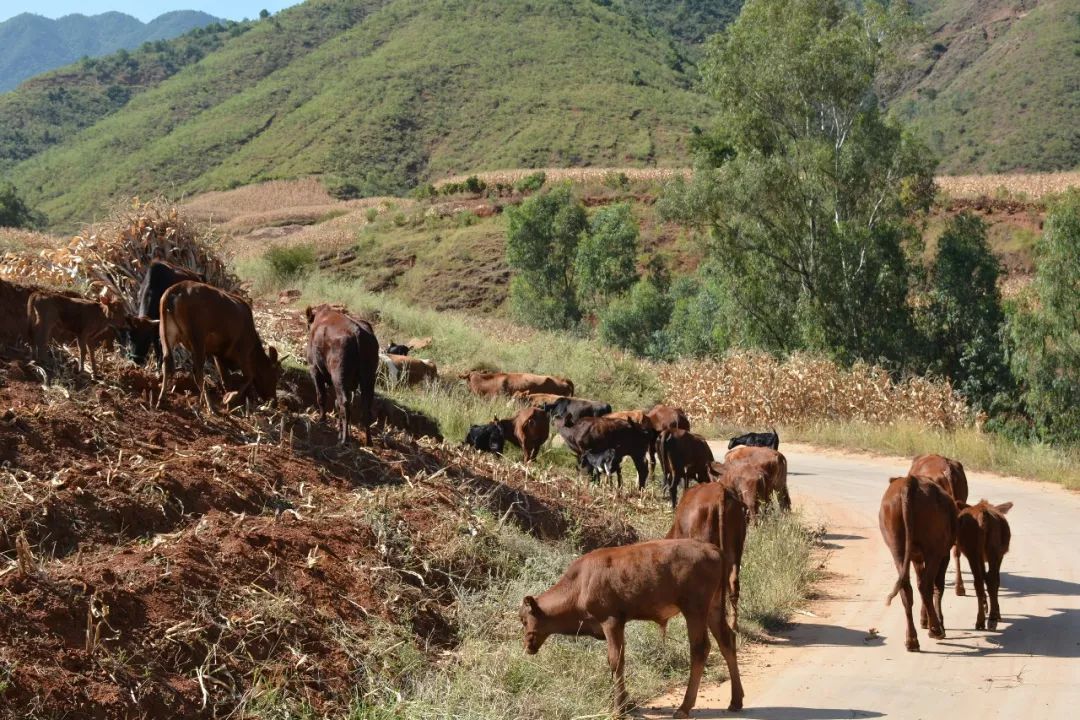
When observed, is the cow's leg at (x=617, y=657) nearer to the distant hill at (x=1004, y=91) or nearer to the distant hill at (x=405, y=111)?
the distant hill at (x=1004, y=91)

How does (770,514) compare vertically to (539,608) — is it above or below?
below

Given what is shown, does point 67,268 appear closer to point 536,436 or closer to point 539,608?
point 536,436

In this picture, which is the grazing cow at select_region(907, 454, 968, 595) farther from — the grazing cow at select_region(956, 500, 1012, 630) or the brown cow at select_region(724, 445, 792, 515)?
the brown cow at select_region(724, 445, 792, 515)

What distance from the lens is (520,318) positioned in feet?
178

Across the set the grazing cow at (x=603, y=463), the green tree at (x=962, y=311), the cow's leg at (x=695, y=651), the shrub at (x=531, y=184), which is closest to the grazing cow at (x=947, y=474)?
the grazing cow at (x=603, y=463)

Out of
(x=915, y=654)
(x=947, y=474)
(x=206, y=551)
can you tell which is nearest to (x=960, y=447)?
(x=947, y=474)

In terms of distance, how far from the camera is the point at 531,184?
74.5 m

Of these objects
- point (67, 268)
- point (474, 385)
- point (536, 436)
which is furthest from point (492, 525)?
point (474, 385)

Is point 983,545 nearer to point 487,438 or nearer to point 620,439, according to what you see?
point 620,439

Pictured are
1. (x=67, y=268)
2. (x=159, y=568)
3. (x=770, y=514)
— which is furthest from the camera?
(x=67, y=268)

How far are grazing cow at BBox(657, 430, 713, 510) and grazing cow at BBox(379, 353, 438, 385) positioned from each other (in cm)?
703

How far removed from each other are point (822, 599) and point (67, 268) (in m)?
10.1

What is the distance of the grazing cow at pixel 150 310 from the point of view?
39.7 feet

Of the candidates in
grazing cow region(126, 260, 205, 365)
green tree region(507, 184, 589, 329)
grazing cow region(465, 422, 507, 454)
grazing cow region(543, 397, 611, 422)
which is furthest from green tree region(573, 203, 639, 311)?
grazing cow region(126, 260, 205, 365)
